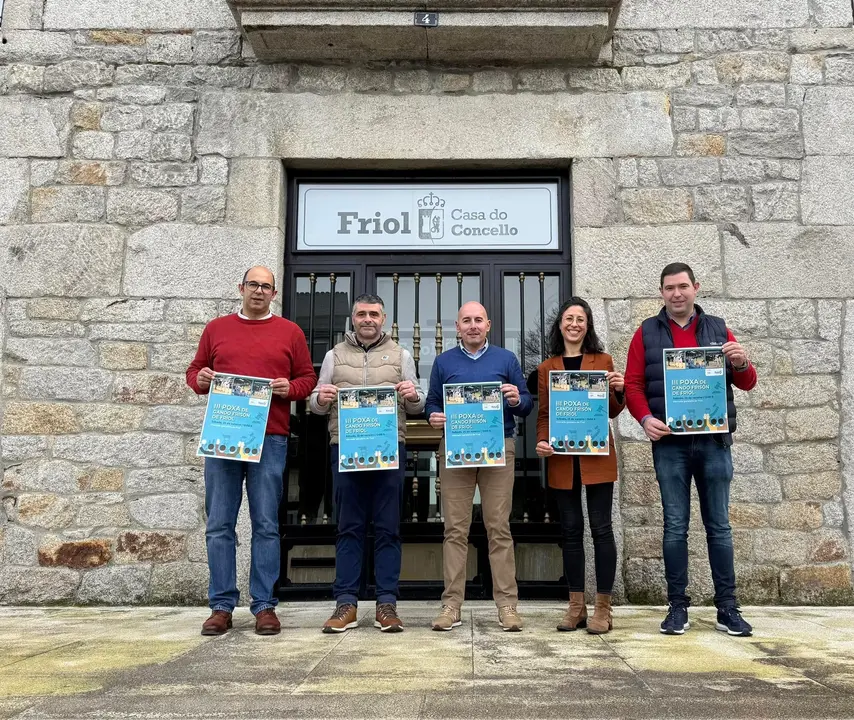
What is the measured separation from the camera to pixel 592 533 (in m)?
3.87

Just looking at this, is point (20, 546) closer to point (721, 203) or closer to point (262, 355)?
point (262, 355)

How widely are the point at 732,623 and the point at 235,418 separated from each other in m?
2.55

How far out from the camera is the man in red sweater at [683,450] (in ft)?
12.4

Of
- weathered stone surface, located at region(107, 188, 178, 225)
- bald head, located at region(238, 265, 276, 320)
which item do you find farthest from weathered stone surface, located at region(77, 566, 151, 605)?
weathered stone surface, located at region(107, 188, 178, 225)

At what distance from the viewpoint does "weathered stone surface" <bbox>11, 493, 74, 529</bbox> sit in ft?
15.9

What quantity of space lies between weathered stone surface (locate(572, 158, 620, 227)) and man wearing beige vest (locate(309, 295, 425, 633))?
1775 millimetres

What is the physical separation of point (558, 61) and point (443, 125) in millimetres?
896

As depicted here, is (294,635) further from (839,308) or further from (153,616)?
(839,308)

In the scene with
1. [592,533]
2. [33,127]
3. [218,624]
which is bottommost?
[218,624]

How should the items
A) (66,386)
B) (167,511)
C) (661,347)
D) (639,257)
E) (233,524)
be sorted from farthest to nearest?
(639,257) < (66,386) < (167,511) < (233,524) < (661,347)

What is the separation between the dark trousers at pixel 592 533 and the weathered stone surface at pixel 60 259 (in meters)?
3.18

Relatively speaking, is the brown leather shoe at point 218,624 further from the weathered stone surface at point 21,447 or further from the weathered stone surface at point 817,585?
the weathered stone surface at point 817,585

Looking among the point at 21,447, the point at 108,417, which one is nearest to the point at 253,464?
the point at 108,417

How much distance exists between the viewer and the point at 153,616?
4.38 metres
